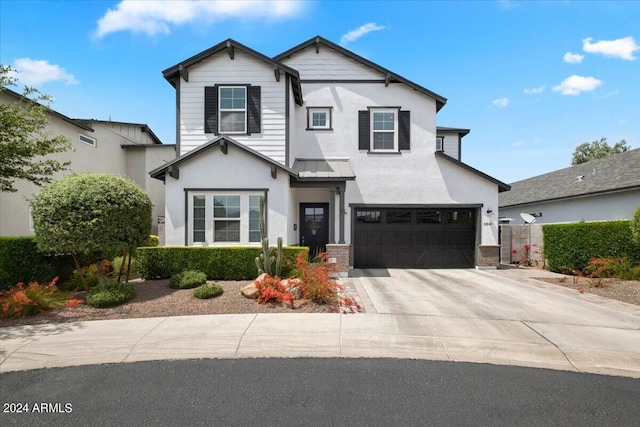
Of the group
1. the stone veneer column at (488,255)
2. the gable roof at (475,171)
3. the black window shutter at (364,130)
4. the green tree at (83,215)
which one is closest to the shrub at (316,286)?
the green tree at (83,215)

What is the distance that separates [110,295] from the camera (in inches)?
288

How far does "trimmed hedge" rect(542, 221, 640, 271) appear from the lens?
416 inches

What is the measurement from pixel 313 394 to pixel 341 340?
1.66 m

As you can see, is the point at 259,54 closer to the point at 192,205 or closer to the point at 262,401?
the point at 192,205

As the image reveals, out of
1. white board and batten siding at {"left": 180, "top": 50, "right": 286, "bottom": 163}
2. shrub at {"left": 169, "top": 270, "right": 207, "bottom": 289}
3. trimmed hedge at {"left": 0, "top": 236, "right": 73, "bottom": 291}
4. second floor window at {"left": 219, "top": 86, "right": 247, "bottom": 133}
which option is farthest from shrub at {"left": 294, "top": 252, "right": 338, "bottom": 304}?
trimmed hedge at {"left": 0, "top": 236, "right": 73, "bottom": 291}

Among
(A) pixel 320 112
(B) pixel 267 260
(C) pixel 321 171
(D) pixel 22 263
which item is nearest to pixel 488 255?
(C) pixel 321 171

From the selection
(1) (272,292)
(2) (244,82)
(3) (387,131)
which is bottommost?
(1) (272,292)

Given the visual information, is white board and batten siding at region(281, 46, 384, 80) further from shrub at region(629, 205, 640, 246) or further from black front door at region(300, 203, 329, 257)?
shrub at region(629, 205, 640, 246)

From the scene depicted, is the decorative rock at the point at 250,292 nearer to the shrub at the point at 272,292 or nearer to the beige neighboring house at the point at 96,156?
the shrub at the point at 272,292

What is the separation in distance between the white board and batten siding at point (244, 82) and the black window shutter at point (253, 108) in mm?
149

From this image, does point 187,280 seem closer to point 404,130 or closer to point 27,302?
point 27,302

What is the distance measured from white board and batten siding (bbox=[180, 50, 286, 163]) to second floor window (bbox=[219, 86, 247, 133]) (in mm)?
283

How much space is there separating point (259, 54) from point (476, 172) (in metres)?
9.89

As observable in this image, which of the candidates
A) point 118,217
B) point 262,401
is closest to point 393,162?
point 118,217
